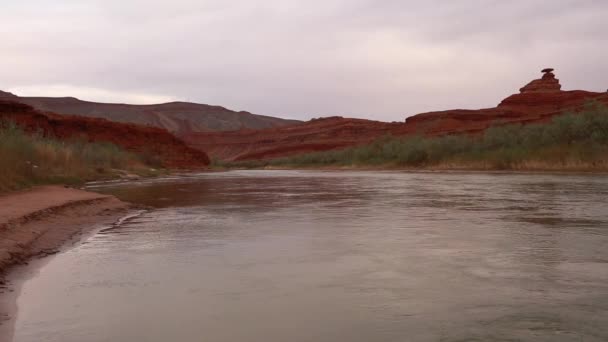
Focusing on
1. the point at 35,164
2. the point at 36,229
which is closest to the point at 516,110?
the point at 35,164

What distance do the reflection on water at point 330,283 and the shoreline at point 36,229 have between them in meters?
0.22

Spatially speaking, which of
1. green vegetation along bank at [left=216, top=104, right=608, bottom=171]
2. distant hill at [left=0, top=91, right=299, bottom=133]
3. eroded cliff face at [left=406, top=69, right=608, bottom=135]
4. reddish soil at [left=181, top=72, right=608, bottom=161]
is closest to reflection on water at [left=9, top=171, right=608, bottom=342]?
green vegetation along bank at [left=216, top=104, right=608, bottom=171]

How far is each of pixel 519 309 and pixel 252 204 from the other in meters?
12.2

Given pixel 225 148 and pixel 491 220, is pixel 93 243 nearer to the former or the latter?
pixel 491 220

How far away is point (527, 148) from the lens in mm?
44125

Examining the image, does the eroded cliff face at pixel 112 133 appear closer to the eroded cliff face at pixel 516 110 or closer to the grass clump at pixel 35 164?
the grass clump at pixel 35 164

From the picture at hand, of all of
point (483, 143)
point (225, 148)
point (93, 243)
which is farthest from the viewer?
point (225, 148)

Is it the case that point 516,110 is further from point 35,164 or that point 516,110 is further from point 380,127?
point 35,164

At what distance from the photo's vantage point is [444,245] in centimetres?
831

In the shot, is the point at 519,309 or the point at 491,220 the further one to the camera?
the point at 491,220

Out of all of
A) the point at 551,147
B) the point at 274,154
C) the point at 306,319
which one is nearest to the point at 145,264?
the point at 306,319

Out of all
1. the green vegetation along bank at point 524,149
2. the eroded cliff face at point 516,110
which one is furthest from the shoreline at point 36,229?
the eroded cliff face at point 516,110

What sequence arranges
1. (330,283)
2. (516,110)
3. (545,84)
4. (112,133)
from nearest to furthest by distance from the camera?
1. (330,283)
2. (112,133)
3. (516,110)
4. (545,84)

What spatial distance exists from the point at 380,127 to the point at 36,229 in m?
118
